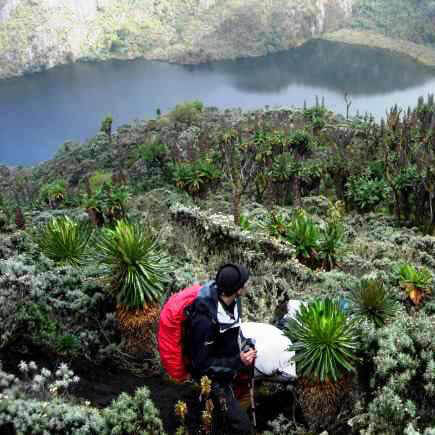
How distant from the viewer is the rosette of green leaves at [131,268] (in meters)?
5.84

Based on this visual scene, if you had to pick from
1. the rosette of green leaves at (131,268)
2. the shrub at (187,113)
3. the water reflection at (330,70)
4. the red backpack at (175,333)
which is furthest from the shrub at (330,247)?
the water reflection at (330,70)

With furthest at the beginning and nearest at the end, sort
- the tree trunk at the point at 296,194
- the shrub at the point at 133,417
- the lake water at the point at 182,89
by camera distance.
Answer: the lake water at the point at 182,89, the tree trunk at the point at 296,194, the shrub at the point at 133,417

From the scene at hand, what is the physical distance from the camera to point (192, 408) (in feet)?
15.2

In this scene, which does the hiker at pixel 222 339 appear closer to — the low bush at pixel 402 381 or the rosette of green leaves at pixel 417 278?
the low bush at pixel 402 381

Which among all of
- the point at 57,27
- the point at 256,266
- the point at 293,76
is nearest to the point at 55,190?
the point at 256,266

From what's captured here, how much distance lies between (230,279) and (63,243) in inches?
154

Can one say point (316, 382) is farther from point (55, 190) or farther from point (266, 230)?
point (55, 190)

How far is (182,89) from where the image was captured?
2899 inches

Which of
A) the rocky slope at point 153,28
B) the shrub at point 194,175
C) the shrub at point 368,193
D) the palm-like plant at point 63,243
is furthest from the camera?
the rocky slope at point 153,28

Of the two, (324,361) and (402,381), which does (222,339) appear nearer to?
(324,361)

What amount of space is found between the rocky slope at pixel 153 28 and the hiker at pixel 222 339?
97.0m

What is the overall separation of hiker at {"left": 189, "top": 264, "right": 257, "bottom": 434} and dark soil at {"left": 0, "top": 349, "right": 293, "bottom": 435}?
390 mm

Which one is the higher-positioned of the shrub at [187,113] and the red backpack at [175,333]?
the red backpack at [175,333]

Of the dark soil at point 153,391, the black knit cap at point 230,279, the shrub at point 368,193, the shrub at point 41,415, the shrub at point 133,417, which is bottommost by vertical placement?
the shrub at point 368,193
